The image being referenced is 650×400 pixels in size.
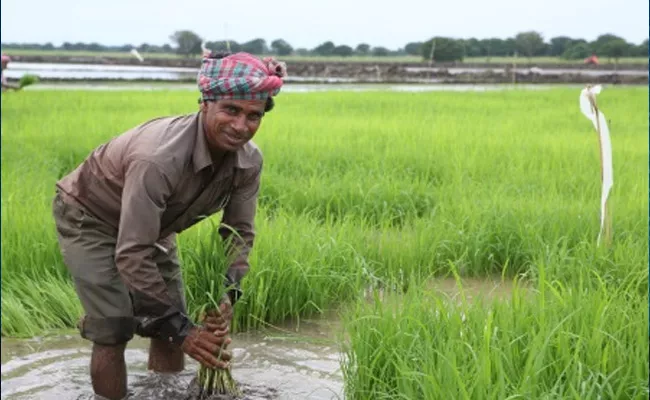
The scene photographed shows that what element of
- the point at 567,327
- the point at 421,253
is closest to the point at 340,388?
the point at 567,327

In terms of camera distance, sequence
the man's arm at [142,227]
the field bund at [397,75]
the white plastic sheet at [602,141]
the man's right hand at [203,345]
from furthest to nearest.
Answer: the field bund at [397,75]
the white plastic sheet at [602,141]
the man's right hand at [203,345]
the man's arm at [142,227]

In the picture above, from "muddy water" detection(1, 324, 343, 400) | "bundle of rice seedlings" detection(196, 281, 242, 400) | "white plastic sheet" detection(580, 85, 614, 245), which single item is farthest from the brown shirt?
"white plastic sheet" detection(580, 85, 614, 245)

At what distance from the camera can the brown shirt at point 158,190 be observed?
2506 mm

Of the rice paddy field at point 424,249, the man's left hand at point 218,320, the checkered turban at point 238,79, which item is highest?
the checkered turban at point 238,79

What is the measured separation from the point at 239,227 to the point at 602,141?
201 cm

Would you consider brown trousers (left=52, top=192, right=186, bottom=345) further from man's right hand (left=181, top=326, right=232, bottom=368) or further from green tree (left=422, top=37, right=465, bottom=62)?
green tree (left=422, top=37, right=465, bottom=62)

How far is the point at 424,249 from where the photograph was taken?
437cm

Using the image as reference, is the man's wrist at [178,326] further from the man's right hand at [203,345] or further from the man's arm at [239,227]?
the man's arm at [239,227]

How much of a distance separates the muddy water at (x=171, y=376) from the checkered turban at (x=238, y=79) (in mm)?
862

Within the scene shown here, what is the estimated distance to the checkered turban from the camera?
8.38 ft

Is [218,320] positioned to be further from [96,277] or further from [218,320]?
[96,277]

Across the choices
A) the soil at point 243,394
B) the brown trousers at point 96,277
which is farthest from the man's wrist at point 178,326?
the soil at point 243,394

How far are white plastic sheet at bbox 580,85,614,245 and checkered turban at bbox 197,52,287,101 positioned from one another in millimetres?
1922

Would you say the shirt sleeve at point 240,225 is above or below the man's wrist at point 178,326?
above
